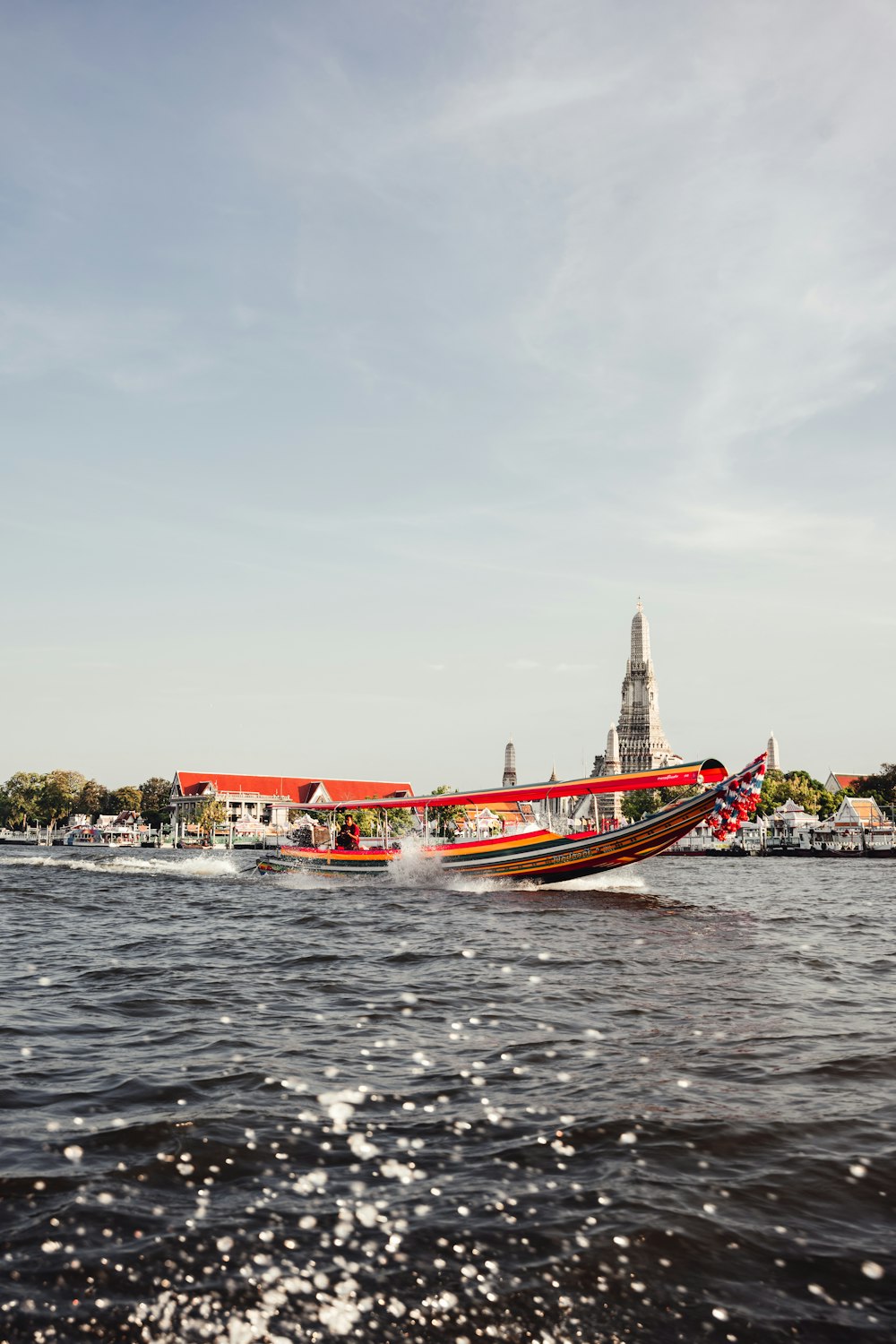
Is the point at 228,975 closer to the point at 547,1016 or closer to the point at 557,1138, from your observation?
the point at 547,1016

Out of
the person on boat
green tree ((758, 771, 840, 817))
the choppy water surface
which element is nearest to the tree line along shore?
green tree ((758, 771, 840, 817))

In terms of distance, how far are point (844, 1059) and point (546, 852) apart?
21.0 metres

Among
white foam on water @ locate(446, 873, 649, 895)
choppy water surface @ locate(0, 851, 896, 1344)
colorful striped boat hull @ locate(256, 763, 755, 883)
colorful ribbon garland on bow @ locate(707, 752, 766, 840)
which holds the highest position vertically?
colorful ribbon garland on bow @ locate(707, 752, 766, 840)

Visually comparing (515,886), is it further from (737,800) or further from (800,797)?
(800,797)

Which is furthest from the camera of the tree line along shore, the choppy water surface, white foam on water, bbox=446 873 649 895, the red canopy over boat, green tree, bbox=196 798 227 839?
the tree line along shore

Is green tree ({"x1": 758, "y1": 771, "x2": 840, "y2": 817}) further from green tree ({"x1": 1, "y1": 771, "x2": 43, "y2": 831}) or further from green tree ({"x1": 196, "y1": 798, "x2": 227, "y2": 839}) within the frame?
green tree ({"x1": 1, "y1": 771, "x2": 43, "y2": 831})

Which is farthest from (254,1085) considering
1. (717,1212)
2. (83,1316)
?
(717,1212)

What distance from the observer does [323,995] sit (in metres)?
12.0

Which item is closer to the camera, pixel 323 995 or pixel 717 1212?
pixel 717 1212

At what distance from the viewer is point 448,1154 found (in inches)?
241

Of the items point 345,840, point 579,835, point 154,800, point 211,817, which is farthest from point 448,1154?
point 154,800

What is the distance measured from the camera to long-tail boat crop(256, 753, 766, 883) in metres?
25.8

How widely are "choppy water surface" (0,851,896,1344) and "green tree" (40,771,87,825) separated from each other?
16605cm

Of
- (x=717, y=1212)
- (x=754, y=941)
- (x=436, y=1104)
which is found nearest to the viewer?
(x=717, y=1212)
